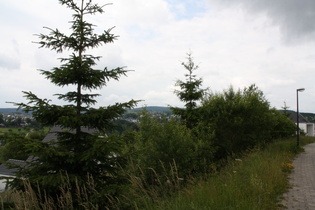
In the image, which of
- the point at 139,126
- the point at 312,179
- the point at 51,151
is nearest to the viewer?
the point at 51,151

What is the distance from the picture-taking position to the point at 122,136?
19.4 feet

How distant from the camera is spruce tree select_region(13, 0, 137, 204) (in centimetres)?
543

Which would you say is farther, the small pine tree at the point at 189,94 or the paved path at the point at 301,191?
the small pine tree at the point at 189,94

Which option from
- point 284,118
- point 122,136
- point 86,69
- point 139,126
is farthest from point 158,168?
point 284,118

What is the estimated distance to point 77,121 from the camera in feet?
19.1

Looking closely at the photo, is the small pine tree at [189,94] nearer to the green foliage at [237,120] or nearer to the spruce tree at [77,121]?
the green foliage at [237,120]

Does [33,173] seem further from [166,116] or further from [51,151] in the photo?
[166,116]

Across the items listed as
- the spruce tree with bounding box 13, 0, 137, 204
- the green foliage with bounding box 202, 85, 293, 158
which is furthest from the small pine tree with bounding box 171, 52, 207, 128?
the spruce tree with bounding box 13, 0, 137, 204

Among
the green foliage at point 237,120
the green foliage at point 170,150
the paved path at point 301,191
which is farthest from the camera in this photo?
the green foliage at point 237,120

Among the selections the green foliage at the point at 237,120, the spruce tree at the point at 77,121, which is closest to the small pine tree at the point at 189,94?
the green foliage at the point at 237,120

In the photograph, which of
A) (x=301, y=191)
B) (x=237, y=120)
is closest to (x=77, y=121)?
(x=301, y=191)

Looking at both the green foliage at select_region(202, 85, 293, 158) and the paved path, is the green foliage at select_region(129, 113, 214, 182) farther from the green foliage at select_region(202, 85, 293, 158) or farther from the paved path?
the paved path

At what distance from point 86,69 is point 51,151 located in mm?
2228

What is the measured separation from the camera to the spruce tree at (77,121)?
5.43 metres
